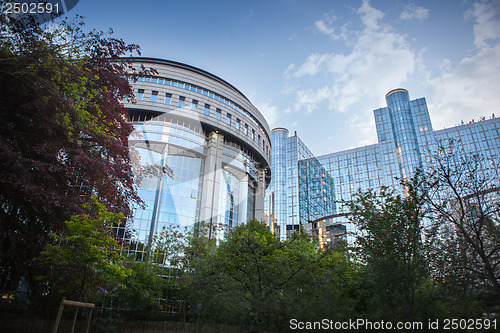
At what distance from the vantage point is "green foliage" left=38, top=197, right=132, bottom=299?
11062 millimetres

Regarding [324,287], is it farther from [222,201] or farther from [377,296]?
[222,201]

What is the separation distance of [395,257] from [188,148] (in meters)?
31.7

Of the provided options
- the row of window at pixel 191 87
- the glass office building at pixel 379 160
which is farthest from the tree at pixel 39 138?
the glass office building at pixel 379 160

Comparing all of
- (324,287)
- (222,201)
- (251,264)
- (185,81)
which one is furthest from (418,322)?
(185,81)

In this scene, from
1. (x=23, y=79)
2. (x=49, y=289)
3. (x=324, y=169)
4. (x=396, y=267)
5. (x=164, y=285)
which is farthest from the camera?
(x=324, y=169)

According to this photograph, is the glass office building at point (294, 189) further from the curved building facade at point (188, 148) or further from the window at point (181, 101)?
the window at point (181, 101)

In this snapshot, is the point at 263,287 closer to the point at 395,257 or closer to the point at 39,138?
the point at 395,257

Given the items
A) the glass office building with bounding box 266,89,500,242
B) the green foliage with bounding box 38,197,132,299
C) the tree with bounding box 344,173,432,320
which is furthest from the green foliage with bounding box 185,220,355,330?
the glass office building with bounding box 266,89,500,242

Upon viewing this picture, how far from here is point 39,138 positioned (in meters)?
11.1

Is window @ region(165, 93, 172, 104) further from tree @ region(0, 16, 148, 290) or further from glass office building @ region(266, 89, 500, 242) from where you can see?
glass office building @ region(266, 89, 500, 242)

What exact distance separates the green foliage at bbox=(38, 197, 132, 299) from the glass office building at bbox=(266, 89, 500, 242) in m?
65.7

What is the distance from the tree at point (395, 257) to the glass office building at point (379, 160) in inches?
2606

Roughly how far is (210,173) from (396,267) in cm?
3122

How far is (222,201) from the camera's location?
3878cm
